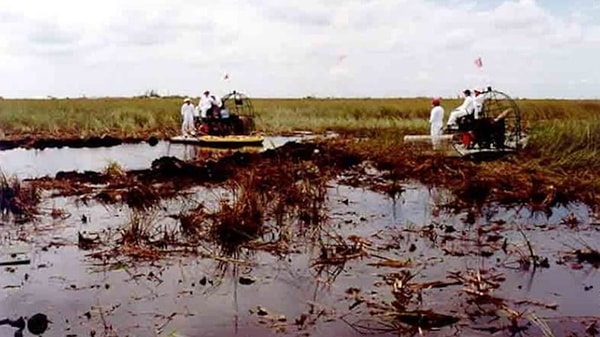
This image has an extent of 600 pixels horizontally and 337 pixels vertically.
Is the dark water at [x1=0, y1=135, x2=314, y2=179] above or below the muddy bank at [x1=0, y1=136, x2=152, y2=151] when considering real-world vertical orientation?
below

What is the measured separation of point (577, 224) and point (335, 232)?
3.24 meters

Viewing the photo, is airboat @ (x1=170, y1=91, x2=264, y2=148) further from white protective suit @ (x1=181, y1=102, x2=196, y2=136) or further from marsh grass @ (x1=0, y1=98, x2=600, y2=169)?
marsh grass @ (x1=0, y1=98, x2=600, y2=169)

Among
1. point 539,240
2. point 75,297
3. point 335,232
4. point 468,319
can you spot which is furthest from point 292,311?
point 539,240

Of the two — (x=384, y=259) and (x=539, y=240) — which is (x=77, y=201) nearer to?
(x=384, y=259)

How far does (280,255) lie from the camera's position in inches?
300

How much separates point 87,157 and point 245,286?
12471 millimetres

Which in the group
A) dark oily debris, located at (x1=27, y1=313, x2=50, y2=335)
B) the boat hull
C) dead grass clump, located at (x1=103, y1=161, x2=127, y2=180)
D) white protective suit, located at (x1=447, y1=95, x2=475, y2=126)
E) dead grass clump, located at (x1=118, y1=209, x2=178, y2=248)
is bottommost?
dark oily debris, located at (x1=27, y1=313, x2=50, y2=335)

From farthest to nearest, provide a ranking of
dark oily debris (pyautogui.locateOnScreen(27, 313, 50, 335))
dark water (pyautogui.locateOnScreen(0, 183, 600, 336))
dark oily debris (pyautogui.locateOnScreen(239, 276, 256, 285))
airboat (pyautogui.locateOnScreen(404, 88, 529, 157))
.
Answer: airboat (pyautogui.locateOnScreen(404, 88, 529, 157)) < dark oily debris (pyautogui.locateOnScreen(239, 276, 256, 285)) < dark water (pyautogui.locateOnScreen(0, 183, 600, 336)) < dark oily debris (pyautogui.locateOnScreen(27, 313, 50, 335))

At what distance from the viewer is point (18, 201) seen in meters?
10.2

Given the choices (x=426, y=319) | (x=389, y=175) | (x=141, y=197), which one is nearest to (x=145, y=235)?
(x=141, y=197)

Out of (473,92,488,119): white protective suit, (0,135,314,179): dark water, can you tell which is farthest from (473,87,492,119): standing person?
(0,135,314,179): dark water

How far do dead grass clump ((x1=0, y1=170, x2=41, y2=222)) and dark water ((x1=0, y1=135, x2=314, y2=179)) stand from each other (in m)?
3.28

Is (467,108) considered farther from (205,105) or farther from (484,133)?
→ (205,105)

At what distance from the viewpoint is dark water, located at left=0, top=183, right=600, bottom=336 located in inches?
220
